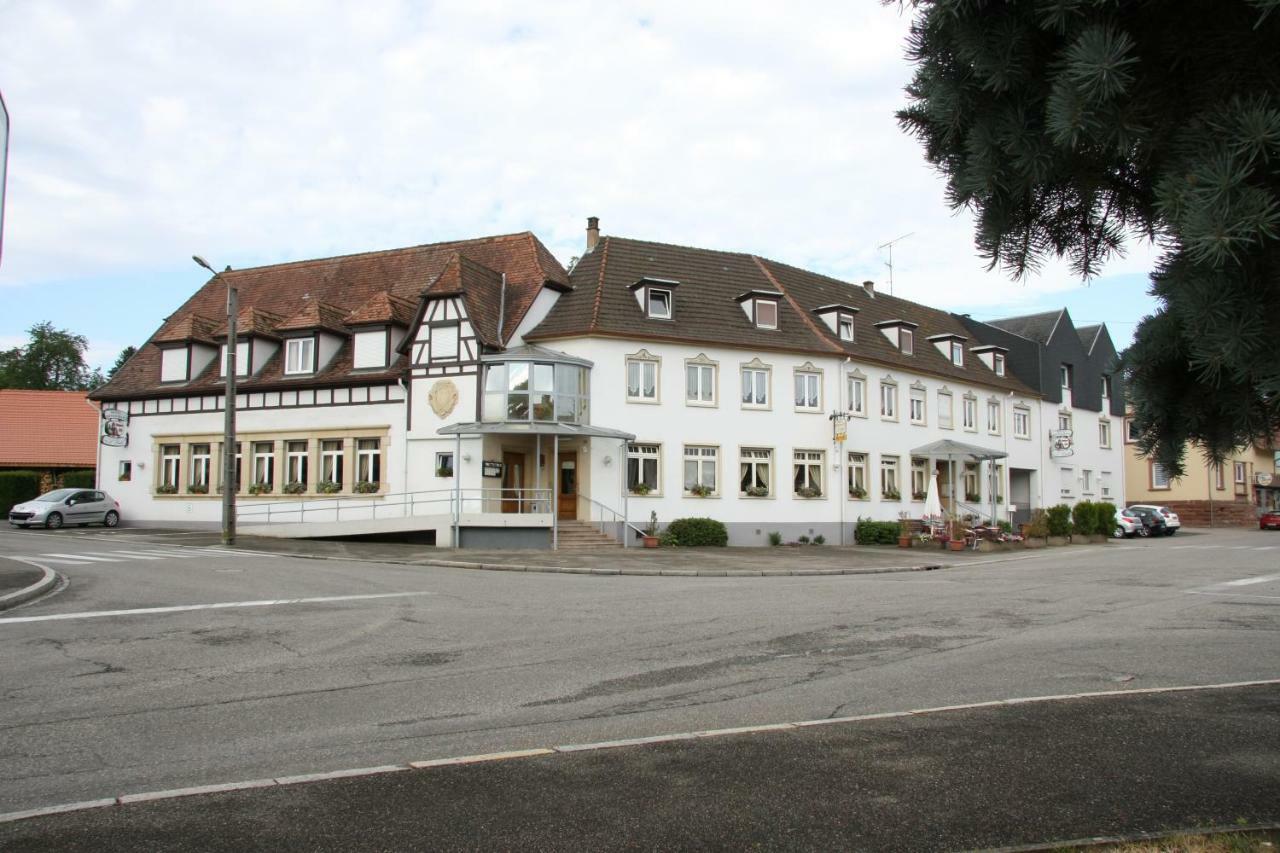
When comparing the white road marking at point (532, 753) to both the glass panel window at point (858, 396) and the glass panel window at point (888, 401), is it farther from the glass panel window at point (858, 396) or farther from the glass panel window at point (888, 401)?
the glass panel window at point (888, 401)

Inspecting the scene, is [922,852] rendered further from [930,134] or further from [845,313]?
[845,313]

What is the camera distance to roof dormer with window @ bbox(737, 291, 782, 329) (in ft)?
109

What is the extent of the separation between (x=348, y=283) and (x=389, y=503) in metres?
10.7

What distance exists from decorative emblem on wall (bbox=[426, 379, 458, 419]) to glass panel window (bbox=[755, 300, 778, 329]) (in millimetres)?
10862

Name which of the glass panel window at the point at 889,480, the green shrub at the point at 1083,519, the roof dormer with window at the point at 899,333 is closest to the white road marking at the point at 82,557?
the glass panel window at the point at 889,480

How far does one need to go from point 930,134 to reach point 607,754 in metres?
3.96

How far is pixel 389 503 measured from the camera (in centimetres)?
2989

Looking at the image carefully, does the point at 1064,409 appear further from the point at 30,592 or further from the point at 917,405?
the point at 30,592

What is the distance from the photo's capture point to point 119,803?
4871mm

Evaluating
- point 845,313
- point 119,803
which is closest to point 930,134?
point 119,803

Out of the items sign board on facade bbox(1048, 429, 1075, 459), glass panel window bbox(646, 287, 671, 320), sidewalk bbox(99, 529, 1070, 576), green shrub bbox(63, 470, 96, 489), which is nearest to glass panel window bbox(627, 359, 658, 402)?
glass panel window bbox(646, 287, 671, 320)

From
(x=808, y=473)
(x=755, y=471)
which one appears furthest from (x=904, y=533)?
(x=755, y=471)

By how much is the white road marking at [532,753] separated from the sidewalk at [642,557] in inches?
545

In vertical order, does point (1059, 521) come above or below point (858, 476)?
below
